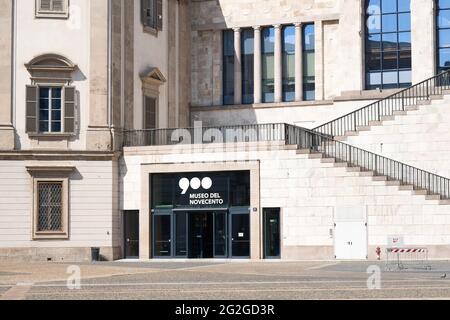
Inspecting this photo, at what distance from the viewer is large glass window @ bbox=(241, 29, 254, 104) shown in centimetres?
5653

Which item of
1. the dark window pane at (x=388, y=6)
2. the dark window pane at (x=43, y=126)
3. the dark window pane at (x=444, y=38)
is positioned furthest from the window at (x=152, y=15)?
the dark window pane at (x=444, y=38)

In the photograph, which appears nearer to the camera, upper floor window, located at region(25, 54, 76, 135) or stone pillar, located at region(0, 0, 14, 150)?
stone pillar, located at region(0, 0, 14, 150)

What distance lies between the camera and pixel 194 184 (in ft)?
161

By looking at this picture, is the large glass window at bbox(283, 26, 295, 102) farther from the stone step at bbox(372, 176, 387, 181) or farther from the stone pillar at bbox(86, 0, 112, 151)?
the stone step at bbox(372, 176, 387, 181)

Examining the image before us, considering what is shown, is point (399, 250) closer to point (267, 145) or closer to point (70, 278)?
point (267, 145)

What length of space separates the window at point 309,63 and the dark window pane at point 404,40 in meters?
4.61

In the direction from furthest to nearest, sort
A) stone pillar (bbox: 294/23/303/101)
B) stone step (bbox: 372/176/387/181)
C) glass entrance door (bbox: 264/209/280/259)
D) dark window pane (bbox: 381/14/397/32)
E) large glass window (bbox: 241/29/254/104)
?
1. large glass window (bbox: 241/29/254/104)
2. stone pillar (bbox: 294/23/303/101)
3. dark window pane (bbox: 381/14/397/32)
4. glass entrance door (bbox: 264/209/280/259)
5. stone step (bbox: 372/176/387/181)

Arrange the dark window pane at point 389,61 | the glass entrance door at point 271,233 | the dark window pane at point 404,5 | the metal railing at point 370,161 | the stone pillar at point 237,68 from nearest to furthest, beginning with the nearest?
1. the metal railing at point 370,161
2. the glass entrance door at point 271,233
3. the dark window pane at point 404,5
4. the dark window pane at point 389,61
5. the stone pillar at point 237,68

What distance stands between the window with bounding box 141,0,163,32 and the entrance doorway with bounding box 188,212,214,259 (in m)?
9.79

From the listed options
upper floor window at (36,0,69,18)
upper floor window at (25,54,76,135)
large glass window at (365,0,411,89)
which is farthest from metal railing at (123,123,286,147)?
large glass window at (365,0,411,89)

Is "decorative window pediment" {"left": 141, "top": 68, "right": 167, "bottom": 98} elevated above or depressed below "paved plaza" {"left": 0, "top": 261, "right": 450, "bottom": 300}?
above

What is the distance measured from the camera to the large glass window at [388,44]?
52625 mm

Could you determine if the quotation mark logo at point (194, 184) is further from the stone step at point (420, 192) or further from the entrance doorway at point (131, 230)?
the stone step at point (420, 192)

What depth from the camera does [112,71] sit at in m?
49.6
